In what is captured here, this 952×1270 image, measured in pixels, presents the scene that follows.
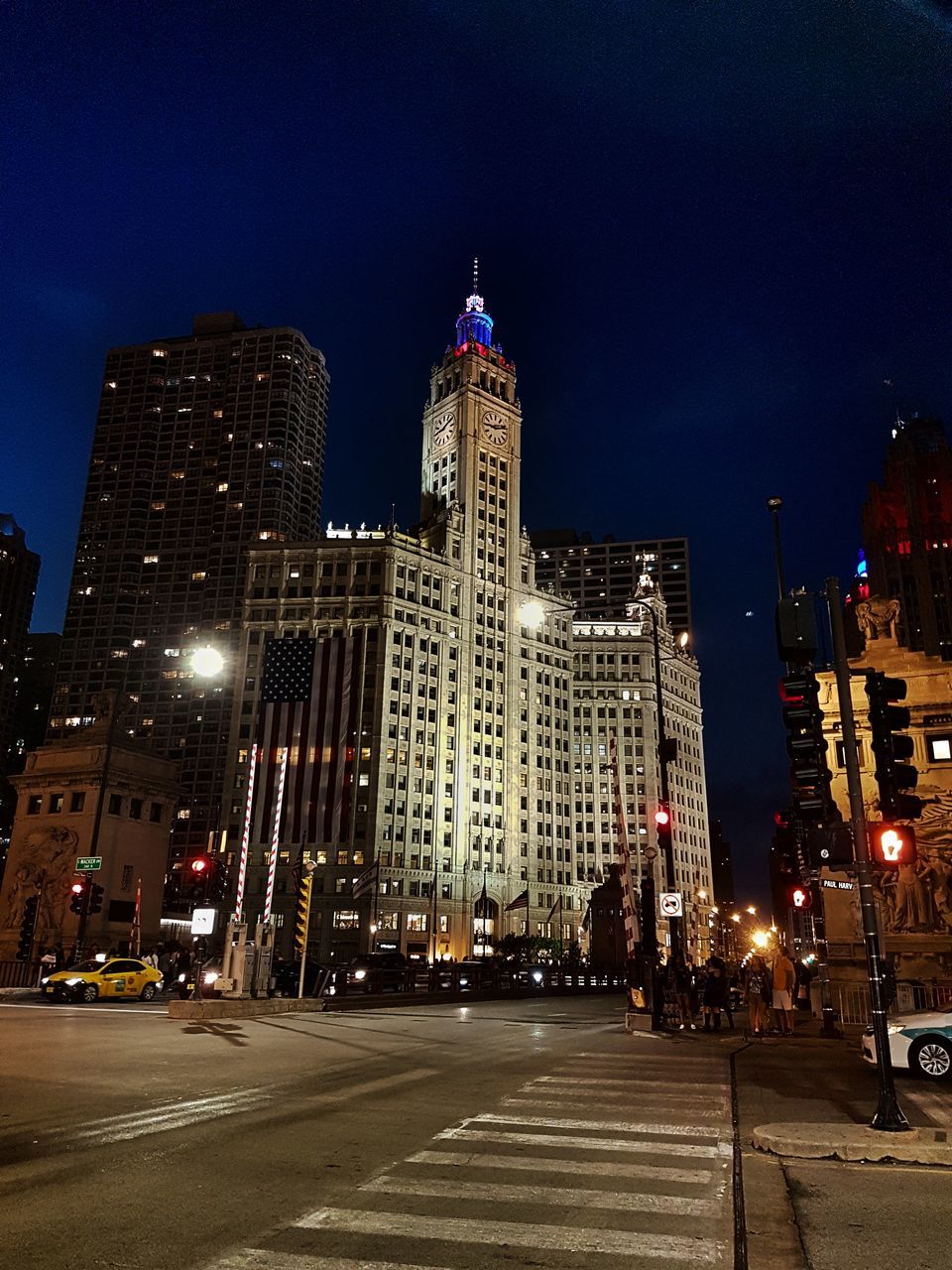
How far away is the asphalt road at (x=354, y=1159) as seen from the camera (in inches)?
237

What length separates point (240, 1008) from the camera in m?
26.2

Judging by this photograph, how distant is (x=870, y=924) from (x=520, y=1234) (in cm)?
674

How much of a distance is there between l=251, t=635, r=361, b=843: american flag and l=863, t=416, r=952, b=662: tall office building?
76641 mm

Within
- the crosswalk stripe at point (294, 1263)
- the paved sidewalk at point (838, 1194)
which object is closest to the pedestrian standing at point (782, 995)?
the paved sidewalk at point (838, 1194)

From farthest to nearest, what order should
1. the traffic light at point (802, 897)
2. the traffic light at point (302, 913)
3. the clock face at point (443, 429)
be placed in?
the clock face at point (443, 429), the traffic light at point (802, 897), the traffic light at point (302, 913)

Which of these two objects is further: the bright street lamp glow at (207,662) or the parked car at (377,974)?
the parked car at (377,974)

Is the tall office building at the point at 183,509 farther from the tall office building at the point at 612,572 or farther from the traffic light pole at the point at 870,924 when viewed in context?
the traffic light pole at the point at 870,924

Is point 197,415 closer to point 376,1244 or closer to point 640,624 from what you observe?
point 640,624

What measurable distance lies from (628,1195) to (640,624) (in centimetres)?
13921

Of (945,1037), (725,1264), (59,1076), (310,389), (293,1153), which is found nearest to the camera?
(725,1264)

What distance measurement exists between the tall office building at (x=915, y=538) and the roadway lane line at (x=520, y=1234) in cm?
12700

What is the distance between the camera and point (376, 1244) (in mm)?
6047

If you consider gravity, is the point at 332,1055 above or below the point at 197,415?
below

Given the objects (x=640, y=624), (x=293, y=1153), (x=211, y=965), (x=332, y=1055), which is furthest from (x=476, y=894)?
(x=293, y=1153)
